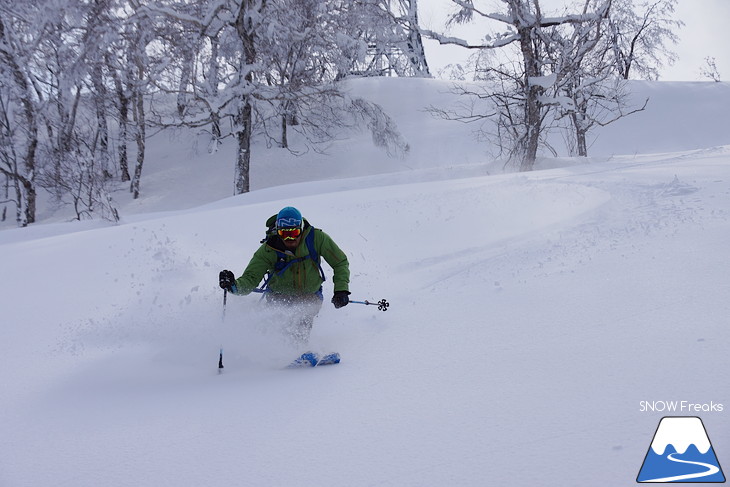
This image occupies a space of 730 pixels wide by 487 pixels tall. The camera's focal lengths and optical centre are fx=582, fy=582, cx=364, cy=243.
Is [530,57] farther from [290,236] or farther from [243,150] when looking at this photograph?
[290,236]

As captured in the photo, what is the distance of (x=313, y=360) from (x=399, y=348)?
0.65 meters

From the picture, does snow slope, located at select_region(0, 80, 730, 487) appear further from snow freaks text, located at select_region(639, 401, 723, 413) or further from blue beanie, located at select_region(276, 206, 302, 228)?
blue beanie, located at select_region(276, 206, 302, 228)

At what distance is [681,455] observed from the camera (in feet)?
8.23

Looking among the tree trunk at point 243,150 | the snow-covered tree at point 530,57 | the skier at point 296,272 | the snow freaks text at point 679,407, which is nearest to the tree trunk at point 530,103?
the snow-covered tree at point 530,57

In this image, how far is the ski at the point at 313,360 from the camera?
14.2 feet

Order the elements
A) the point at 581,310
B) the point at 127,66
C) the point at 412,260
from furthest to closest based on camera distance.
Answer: the point at 127,66 < the point at 412,260 < the point at 581,310

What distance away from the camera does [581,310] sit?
4.30 meters

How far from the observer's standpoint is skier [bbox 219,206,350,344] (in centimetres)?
496

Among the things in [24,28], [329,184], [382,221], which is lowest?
[382,221]

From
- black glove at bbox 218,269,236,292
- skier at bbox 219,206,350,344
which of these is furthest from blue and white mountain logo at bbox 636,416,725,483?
black glove at bbox 218,269,236,292

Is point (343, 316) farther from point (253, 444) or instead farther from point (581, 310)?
point (253, 444)

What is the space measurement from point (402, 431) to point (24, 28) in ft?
83.0

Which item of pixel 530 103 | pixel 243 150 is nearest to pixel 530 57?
pixel 530 103

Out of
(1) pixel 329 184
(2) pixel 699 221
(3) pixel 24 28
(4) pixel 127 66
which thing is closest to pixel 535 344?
(2) pixel 699 221
